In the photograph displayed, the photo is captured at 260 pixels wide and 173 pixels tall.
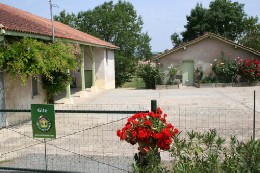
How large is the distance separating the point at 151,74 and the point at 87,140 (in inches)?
612

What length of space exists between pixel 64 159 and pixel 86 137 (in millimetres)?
2223

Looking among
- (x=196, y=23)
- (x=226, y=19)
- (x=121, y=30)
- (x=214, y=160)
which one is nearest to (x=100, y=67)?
(x=121, y=30)

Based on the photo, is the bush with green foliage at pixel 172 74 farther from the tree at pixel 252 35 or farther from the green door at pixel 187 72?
the tree at pixel 252 35

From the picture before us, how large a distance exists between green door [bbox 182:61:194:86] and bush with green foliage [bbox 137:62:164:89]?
2.47 m

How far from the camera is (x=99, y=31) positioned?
112ft

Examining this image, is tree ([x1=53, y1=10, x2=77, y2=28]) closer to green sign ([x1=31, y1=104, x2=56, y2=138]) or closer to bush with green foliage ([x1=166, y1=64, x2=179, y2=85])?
bush with green foliage ([x1=166, y1=64, x2=179, y2=85])

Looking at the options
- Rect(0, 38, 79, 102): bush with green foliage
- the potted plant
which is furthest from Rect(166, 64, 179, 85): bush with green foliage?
the potted plant

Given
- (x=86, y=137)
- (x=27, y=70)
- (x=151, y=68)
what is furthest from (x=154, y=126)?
(x=151, y=68)

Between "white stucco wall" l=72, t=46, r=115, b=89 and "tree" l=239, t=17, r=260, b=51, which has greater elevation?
"tree" l=239, t=17, r=260, b=51

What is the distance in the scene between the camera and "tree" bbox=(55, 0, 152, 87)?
31.8 metres

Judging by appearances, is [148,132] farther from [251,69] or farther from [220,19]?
[220,19]

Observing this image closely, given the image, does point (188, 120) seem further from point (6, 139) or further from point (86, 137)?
point (6, 139)

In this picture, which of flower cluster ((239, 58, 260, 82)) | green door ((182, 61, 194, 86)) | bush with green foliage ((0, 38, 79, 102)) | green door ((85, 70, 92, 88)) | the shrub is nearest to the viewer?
the shrub

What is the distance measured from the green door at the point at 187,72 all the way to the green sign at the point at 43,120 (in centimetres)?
2112
